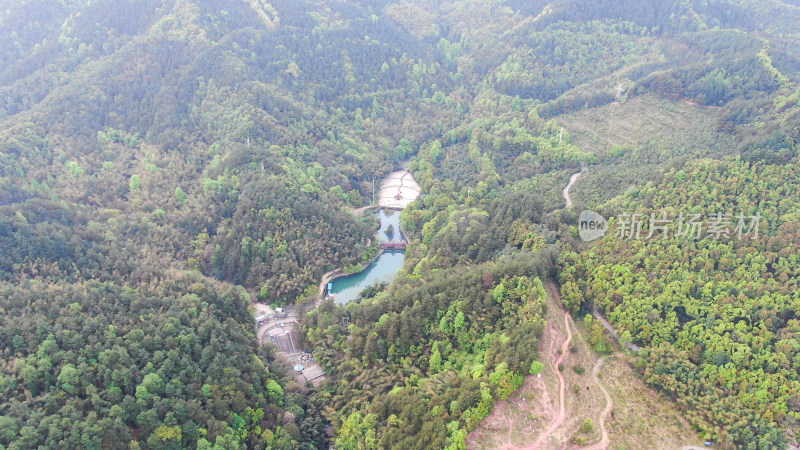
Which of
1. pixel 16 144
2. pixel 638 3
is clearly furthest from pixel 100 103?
pixel 638 3

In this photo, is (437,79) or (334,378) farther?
(437,79)

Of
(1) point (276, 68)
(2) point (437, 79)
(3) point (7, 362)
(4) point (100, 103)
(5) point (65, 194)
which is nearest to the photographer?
(3) point (7, 362)

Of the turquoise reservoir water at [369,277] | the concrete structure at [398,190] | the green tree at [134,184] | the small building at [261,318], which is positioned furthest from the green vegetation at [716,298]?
the green tree at [134,184]

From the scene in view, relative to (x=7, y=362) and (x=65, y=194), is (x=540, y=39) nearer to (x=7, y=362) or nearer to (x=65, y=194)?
(x=65, y=194)

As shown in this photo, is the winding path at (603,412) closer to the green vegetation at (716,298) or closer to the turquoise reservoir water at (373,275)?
the green vegetation at (716,298)

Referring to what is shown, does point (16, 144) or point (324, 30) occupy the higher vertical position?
point (324, 30)

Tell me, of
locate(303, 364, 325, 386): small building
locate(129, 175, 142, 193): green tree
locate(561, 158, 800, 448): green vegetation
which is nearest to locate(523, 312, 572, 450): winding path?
locate(561, 158, 800, 448): green vegetation
